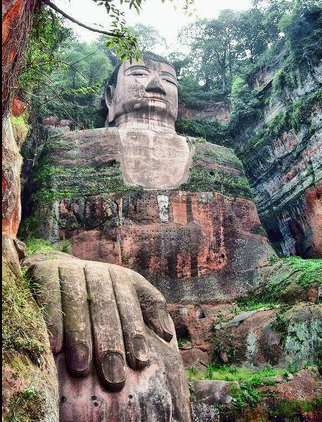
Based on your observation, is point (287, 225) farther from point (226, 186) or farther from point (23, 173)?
point (23, 173)

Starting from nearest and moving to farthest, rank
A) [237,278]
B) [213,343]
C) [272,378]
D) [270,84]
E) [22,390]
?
[22,390] → [272,378] → [213,343] → [237,278] → [270,84]

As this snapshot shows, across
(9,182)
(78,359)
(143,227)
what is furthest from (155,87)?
(78,359)

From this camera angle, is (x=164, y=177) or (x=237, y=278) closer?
(x=237, y=278)

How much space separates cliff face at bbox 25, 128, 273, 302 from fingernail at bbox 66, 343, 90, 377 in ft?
17.9

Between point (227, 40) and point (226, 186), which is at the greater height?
point (227, 40)

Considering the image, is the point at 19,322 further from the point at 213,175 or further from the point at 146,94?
the point at 146,94

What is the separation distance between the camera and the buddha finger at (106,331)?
517 cm

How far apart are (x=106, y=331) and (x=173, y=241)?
19.0 feet

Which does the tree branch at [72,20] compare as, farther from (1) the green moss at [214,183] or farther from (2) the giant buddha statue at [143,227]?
(1) the green moss at [214,183]

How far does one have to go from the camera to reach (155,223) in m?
11.3

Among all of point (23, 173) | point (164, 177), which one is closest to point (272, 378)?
point (164, 177)

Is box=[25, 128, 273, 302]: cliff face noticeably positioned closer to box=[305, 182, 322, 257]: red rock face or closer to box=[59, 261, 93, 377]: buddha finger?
box=[305, 182, 322, 257]: red rock face

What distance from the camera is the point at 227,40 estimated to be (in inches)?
886

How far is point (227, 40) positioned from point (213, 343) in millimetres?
16779
